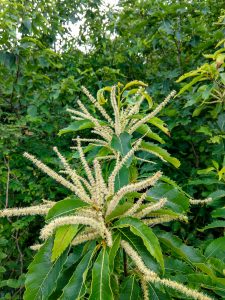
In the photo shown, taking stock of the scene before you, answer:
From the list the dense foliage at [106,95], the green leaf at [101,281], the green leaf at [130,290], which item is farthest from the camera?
the dense foliage at [106,95]

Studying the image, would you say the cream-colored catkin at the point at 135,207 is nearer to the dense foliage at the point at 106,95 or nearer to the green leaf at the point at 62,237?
the green leaf at the point at 62,237

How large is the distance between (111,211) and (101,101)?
1073 millimetres

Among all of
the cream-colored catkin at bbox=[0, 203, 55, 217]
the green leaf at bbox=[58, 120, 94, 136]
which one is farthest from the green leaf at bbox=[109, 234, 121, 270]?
the green leaf at bbox=[58, 120, 94, 136]

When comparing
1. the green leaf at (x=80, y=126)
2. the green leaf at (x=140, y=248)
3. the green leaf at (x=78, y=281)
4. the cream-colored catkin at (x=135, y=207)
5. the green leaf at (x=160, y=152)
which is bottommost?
the green leaf at (x=78, y=281)

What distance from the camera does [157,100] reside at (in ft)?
13.3

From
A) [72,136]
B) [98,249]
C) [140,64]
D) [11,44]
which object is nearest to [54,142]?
[72,136]

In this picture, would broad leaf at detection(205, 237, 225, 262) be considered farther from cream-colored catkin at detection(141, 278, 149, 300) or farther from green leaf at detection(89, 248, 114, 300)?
Result: green leaf at detection(89, 248, 114, 300)

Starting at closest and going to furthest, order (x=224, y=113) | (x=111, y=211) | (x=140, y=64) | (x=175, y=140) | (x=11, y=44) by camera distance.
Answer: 1. (x=111, y=211)
2. (x=224, y=113)
3. (x=11, y=44)
4. (x=175, y=140)
5. (x=140, y=64)

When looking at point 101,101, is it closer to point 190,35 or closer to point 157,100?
point 157,100

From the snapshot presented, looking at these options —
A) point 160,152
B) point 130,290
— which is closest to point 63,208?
point 130,290

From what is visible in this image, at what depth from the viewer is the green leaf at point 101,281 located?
1274 millimetres

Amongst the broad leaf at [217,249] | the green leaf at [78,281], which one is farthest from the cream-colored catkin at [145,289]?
the broad leaf at [217,249]

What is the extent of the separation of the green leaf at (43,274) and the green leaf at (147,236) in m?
0.33

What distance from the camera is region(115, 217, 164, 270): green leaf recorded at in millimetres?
1311
